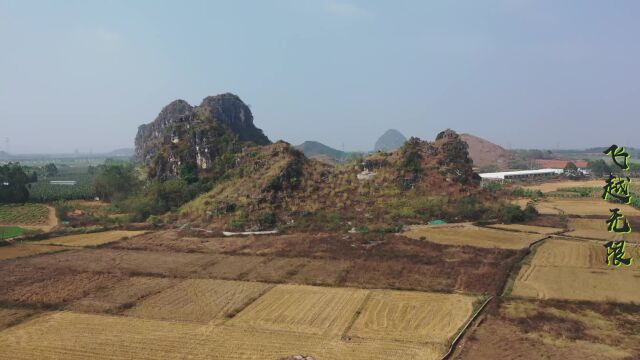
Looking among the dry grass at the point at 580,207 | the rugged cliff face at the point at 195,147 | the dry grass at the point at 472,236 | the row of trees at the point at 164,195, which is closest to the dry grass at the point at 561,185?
the dry grass at the point at 580,207

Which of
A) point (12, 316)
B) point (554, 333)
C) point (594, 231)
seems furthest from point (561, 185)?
point (12, 316)

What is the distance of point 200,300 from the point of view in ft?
106

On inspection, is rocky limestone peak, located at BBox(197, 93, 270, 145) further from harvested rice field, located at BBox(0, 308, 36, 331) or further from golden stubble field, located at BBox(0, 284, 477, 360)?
golden stubble field, located at BBox(0, 284, 477, 360)

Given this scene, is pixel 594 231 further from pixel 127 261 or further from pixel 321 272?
pixel 127 261

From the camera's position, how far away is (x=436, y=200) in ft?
217

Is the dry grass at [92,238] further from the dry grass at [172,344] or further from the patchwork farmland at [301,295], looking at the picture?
the dry grass at [172,344]

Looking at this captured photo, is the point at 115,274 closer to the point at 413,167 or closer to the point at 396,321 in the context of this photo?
the point at 396,321

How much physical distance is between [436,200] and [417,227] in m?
8.87

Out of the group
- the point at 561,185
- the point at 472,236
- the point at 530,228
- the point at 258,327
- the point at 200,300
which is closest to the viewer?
the point at 258,327

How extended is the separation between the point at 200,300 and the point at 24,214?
6143 centimetres

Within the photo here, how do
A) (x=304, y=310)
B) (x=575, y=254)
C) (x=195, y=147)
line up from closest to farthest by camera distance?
(x=304, y=310) < (x=575, y=254) < (x=195, y=147)

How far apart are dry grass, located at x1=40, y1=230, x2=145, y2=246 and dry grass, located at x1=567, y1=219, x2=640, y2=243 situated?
53540mm

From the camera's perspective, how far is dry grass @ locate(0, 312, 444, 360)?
2369 cm

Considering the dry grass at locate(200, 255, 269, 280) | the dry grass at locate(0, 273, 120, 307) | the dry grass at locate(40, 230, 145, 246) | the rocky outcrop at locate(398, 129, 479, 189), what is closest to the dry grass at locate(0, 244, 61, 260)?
the dry grass at locate(40, 230, 145, 246)
